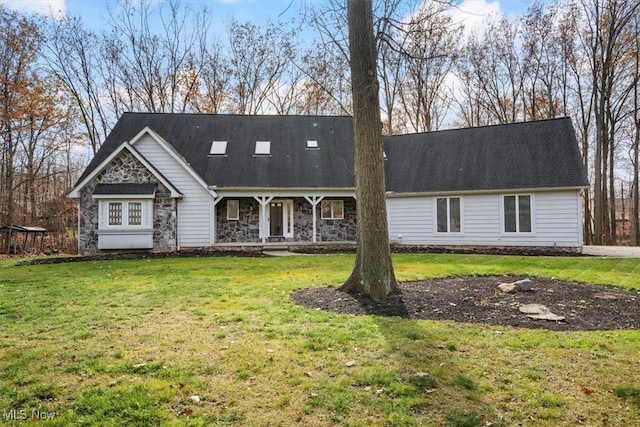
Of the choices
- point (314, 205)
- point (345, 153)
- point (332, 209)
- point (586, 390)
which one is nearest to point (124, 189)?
point (314, 205)

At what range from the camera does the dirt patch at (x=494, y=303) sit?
529 cm

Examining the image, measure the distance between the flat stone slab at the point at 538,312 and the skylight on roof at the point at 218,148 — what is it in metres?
15.8

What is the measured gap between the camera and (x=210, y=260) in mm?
13359

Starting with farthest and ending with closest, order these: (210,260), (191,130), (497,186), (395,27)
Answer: (191,130)
(497,186)
(210,260)
(395,27)

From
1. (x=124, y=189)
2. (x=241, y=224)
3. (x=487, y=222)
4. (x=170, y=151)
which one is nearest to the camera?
(x=124, y=189)

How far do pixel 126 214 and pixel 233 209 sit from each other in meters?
4.62

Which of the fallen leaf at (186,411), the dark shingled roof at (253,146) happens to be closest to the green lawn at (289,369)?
the fallen leaf at (186,411)

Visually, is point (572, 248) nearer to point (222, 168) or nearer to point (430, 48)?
point (222, 168)

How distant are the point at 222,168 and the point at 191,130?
11.2 feet

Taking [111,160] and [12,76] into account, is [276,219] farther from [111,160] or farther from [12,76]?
[12,76]

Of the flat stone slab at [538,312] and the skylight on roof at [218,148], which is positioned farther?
the skylight on roof at [218,148]

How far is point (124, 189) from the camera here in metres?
15.5

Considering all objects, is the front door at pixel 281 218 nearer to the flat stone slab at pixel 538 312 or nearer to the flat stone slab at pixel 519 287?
the flat stone slab at pixel 519 287

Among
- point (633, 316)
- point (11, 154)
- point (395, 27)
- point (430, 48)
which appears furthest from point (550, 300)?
point (11, 154)
